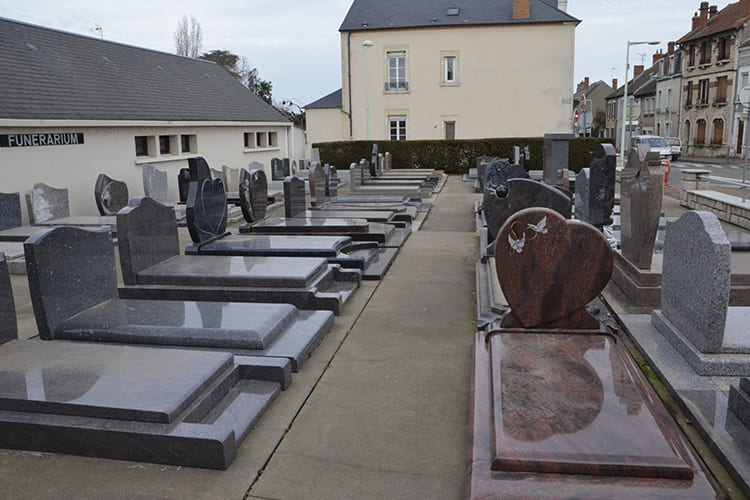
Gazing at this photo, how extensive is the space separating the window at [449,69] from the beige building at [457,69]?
5 centimetres

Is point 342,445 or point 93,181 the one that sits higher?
point 93,181

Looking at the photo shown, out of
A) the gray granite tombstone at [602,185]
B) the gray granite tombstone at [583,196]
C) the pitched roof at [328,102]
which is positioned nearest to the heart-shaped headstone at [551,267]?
the gray granite tombstone at [602,185]

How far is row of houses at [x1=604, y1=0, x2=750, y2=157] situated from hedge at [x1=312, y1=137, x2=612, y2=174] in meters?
12.5

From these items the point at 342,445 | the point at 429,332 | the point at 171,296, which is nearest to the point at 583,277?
the point at 429,332

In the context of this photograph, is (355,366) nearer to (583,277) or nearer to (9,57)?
(583,277)

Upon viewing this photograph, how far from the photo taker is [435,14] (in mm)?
31875

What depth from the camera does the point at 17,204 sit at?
10680mm

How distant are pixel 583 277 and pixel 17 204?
32.9ft

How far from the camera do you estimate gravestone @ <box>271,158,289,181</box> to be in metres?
21.9

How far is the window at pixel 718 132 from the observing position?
141 feet

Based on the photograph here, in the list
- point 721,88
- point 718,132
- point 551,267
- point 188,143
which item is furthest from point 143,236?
point 721,88

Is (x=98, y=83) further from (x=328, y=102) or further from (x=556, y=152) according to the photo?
(x=328, y=102)

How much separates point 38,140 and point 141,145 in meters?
4.25

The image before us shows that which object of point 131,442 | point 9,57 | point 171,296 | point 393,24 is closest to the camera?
point 131,442
